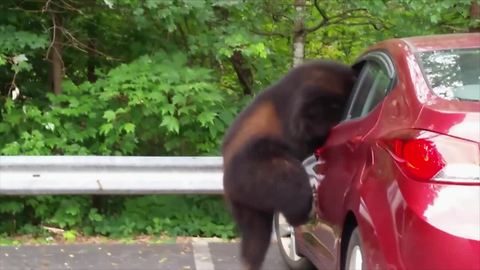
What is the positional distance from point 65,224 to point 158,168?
1181 millimetres

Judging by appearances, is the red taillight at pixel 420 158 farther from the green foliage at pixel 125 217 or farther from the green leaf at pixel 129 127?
the green leaf at pixel 129 127

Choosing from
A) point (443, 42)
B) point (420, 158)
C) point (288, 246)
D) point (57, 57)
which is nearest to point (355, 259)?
point (420, 158)

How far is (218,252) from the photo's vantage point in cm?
708

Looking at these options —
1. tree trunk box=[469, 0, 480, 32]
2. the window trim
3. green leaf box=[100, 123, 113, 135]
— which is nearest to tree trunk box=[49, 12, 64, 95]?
green leaf box=[100, 123, 113, 135]

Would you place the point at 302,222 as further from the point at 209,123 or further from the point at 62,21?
the point at 62,21

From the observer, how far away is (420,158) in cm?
348

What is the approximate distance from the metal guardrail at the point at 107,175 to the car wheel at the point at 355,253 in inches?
121

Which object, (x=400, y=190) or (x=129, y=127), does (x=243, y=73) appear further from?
(x=400, y=190)

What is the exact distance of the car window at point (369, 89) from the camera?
172 inches

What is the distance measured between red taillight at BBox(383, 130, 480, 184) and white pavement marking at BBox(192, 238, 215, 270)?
3245 mm

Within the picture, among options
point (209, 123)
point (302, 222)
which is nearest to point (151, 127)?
point (209, 123)

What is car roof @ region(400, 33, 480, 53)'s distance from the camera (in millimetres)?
4297

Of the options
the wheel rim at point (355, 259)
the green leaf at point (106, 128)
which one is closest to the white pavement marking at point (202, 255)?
the green leaf at point (106, 128)

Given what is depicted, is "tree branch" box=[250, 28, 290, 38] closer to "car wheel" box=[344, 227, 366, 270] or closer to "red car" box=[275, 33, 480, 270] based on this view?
"red car" box=[275, 33, 480, 270]
